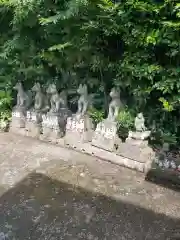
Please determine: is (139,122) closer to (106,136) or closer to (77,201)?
(106,136)

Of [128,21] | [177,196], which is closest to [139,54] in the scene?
[128,21]

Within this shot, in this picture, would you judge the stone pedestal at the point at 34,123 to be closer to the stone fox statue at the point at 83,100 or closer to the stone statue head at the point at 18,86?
the stone statue head at the point at 18,86

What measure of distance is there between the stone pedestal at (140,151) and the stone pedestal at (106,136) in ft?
0.67

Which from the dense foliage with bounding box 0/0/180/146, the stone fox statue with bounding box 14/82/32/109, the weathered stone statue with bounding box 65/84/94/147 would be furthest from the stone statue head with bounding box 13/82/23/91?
the weathered stone statue with bounding box 65/84/94/147

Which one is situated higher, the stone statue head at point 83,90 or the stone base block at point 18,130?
the stone statue head at point 83,90

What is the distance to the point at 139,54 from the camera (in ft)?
14.8

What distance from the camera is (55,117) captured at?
16.9ft

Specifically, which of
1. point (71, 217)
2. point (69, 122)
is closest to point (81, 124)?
point (69, 122)

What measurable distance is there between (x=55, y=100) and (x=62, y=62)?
642mm

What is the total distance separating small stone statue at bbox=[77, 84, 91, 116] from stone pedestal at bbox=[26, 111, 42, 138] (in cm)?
75

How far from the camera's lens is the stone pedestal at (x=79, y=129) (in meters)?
4.94

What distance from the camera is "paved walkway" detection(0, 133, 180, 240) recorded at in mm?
3412

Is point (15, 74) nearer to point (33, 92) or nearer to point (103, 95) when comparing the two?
point (33, 92)

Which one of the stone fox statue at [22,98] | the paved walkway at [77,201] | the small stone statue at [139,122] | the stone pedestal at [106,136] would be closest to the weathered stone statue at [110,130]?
the stone pedestal at [106,136]
